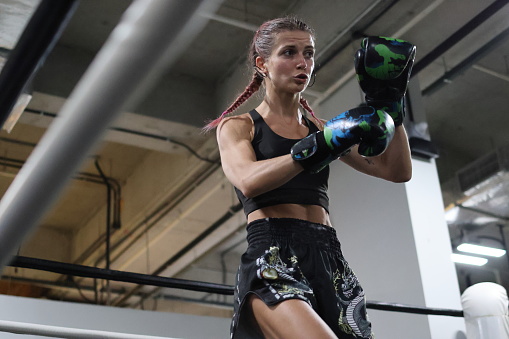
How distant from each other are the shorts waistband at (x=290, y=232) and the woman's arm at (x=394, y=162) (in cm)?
24

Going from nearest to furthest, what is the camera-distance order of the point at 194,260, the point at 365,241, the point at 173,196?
1. the point at 365,241
2. the point at 173,196
3. the point at 194,260

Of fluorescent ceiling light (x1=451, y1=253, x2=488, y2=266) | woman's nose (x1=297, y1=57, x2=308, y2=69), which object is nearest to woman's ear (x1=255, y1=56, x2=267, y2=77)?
woman's nose (x1=297, y1=57, x2=308, y2=69)

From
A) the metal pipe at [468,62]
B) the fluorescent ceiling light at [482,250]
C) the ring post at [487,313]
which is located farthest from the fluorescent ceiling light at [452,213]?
the ring post at [487,313]

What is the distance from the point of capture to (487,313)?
2.67 meters

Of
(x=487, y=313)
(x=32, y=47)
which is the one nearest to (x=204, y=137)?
(x=487, y=313)

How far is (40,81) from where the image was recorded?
456 centimetres

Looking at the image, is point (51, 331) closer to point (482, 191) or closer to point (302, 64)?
point (302, 64)

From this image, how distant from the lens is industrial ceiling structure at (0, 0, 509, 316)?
430 centimetres

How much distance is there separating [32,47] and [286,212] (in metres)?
1.13

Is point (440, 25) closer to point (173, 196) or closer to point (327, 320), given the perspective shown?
point (173, 196)

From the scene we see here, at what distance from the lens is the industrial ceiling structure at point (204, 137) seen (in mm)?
4301

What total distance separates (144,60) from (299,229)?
122cm

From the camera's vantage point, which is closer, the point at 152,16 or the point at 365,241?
the point at 152,16

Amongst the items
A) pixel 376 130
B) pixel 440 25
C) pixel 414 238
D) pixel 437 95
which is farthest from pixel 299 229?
pixel 437 95
